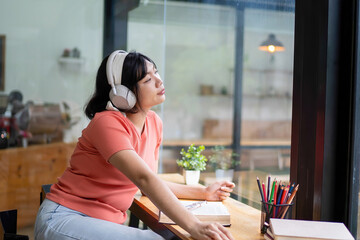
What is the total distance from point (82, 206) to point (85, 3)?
6.78 feet

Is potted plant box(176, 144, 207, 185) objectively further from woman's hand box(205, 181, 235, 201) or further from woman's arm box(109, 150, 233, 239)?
woman's arm box(109, 150, 233, 239)

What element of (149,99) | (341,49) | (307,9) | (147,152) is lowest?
(147,152)

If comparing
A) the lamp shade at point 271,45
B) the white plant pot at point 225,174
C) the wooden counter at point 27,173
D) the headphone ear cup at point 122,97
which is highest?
the lamp shade at point 271,45

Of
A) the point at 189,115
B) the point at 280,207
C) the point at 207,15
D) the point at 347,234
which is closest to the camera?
the point at 347,234

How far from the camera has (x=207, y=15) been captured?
267 centimetres

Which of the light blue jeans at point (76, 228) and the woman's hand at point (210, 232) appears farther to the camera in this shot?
the light blue jeans at point (76, 228)

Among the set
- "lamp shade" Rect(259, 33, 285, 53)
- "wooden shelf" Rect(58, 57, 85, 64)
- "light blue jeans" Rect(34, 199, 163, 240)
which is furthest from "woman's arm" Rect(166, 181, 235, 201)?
"wooden shelf" Rect(58, 57, 85, 64)

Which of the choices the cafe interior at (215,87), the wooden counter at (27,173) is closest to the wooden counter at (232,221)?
the cafe interior at (215,87)

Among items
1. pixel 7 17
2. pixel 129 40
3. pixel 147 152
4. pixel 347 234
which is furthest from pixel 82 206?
pixel 129 40

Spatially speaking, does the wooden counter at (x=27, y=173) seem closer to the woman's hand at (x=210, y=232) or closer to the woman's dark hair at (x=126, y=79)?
the woman's dark hair at (x=126, y=79)

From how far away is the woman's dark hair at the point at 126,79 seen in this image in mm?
1575

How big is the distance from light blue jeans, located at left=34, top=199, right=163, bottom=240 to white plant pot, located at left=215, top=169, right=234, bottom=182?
0.90 m

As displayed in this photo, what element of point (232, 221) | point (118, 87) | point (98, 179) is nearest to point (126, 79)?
point (118, 87)

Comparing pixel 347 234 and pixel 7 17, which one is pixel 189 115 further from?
pixel 347 234
